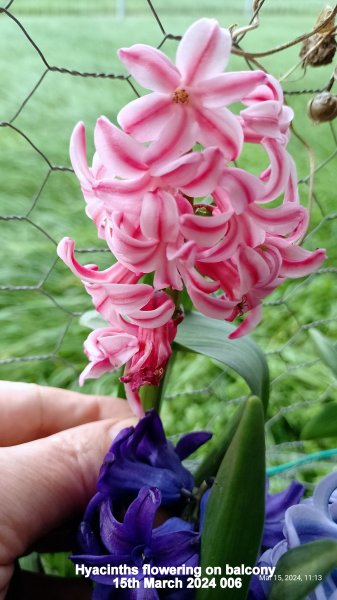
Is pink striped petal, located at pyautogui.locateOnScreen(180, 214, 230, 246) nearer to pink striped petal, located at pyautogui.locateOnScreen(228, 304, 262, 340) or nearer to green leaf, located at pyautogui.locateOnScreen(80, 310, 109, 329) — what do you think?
pink striped petal, located at pyautogui.locateOnScreen(228, 304, 262, 340)

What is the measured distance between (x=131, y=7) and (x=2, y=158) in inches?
63.7

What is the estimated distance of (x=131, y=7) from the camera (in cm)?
243

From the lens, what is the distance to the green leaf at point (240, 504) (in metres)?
0.29

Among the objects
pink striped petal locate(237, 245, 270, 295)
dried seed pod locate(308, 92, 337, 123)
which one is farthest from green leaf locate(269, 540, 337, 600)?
dried seed pod locate(308, 92, 337, 123)

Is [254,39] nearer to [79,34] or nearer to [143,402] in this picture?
[79,34]

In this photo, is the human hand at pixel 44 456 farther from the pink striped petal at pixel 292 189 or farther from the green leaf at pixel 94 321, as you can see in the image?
the pink striped petal at pixel 292 189

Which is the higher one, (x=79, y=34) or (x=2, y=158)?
(x=79, y=34)

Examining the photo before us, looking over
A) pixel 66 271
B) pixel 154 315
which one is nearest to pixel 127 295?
pixel 154 315

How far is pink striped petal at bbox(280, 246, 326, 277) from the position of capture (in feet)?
1.01

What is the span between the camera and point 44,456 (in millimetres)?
368

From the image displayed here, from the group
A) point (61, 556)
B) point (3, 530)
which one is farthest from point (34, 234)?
point (3, 530)

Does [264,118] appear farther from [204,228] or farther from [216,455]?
[216,455]

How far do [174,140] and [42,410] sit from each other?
28 cm

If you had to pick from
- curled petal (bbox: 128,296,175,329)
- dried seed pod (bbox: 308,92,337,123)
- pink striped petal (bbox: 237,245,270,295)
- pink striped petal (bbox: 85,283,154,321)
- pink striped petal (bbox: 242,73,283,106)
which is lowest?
curled petal (bbox: 128,296,175,329)
